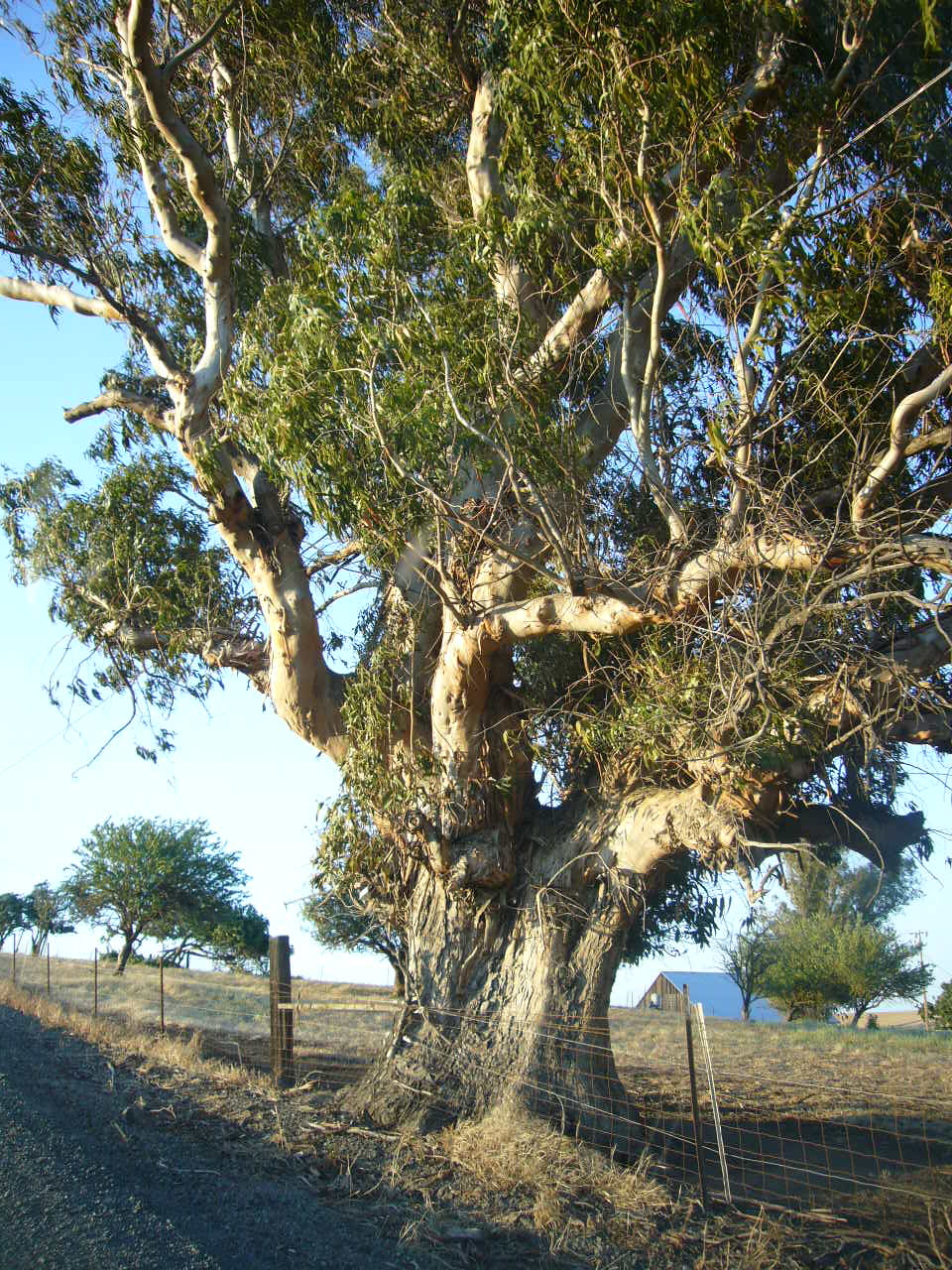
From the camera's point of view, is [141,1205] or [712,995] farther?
[712,995]

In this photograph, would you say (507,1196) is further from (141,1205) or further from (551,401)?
(551,401)

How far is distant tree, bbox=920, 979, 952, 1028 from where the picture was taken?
25.2 meters

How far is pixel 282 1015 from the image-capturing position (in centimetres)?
955

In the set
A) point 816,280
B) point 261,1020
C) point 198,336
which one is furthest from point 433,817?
point 261,1020

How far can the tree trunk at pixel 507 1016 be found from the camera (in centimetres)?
834

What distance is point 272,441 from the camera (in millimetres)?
8484

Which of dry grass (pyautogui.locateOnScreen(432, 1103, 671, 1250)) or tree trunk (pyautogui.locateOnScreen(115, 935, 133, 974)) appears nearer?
dry grass (pyautogui.locateOnScreen(432, 1103, 671, 1250))

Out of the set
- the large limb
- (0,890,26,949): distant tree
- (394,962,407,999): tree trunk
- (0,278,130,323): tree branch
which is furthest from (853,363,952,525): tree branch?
(0,890,26,949): distant tree

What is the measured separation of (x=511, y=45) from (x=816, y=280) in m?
3.10

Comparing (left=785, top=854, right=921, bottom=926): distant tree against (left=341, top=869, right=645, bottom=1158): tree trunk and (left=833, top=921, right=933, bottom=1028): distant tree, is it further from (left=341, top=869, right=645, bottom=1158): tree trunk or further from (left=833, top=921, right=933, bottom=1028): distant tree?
→ (left=341, top=869, right=645, bottom=1158): tree trunk

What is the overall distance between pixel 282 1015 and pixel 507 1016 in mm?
2189

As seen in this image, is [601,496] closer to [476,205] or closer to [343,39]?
[476,205]

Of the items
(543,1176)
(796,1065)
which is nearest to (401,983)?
(796,1065)

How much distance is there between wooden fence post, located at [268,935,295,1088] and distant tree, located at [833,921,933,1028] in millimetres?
26643
